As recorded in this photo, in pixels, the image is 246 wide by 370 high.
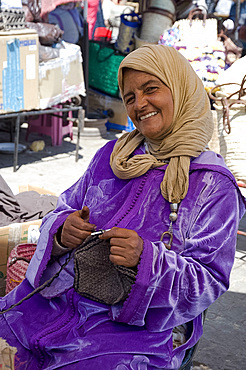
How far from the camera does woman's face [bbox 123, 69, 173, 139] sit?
6.31 ft

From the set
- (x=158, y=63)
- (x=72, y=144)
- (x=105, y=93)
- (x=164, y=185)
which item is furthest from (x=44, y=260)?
(x=105, y=93)

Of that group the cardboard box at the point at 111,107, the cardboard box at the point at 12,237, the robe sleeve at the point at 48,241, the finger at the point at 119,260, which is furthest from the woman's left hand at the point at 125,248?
the cardboard box at the point at 111,107

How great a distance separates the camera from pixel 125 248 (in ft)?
5.47

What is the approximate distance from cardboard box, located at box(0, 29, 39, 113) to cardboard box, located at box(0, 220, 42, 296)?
264 centimetres

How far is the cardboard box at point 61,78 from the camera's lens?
598cm

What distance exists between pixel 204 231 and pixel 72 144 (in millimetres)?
6053

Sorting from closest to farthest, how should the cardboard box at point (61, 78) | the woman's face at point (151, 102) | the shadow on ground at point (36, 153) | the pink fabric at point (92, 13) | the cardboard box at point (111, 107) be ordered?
the woman's face at point (151, 102) < the cardboard box at point (61, 78) < the shadow on ground at point (36, 153) < the cardboard box at point (111, 107) < the pink fabric at point (92, 13)

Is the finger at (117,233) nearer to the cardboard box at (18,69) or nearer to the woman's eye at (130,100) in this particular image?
the woman's eye at (130,100)

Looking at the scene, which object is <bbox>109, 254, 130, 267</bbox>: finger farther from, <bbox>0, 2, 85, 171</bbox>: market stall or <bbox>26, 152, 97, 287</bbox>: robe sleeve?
<bbox>0, 2, 85, 171</bbox>: market stall

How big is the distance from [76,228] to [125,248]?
26 centimetres

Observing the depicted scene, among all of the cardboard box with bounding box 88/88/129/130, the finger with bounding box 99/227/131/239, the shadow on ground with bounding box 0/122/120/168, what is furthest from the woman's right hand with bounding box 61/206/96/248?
the cardboard box with bounding box 88/88/129/130

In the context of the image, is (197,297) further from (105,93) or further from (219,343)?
(105,93)

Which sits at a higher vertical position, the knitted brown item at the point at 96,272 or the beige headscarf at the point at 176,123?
the beige headscarf at the point at 176,123

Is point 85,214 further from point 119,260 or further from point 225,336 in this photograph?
point 225,336
